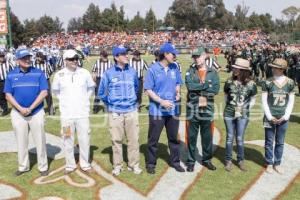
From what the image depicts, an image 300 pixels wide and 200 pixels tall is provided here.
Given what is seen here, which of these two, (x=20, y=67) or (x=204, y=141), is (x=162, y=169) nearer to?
(x=204, y=141)

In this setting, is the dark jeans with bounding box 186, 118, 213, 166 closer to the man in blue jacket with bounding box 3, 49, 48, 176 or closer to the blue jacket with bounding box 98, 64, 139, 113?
the blue jacket with bounding box 98, 64, 139, 113

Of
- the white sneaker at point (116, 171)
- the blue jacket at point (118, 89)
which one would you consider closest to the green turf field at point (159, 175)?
the white sneaker at point (116, 171)

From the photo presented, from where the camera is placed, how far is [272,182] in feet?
20.5

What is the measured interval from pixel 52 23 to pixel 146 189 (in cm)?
10045

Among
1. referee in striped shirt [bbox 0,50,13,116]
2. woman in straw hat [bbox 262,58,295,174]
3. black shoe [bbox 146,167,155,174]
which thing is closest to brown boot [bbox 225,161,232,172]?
woman in straw hat [bbox 262,58,295,174]

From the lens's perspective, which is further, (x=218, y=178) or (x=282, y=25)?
(x=282, y=25)

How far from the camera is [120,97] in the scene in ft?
20.9

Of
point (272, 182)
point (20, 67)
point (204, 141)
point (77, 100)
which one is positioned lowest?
point (272, 182)

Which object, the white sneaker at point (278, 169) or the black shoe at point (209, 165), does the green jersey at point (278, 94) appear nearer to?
the white sneaker at point (278, 169)

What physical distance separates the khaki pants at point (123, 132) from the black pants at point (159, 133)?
226 millimetres

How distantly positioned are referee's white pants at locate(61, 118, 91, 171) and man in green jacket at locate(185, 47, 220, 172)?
1.65 metres

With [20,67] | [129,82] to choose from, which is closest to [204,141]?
[129,82]

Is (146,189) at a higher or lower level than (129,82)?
lower

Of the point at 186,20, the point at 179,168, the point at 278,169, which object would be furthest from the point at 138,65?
the point at 186,20
